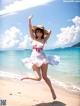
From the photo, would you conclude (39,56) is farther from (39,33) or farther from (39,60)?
(39,33)

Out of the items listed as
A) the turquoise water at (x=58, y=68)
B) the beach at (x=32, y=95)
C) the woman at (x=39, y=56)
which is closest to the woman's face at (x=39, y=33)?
the woman at (x=39, y=56)

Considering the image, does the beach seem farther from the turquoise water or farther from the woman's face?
the woman's face

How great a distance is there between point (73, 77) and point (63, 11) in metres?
0.48

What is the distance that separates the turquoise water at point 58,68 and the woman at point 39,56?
0.04 metres

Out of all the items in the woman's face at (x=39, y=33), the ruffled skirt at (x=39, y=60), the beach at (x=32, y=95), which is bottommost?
the beach at (x=32, y=95)

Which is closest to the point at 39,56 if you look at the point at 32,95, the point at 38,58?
the point at 38,58

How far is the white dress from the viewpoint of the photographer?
5.68 feet

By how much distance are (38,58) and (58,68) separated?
163 millimetres

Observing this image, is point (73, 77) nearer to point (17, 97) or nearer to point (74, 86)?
point (74, 86)

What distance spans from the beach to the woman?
0.12 feet

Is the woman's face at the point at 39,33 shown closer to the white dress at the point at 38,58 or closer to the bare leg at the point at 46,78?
the white dress at the point at 38,58

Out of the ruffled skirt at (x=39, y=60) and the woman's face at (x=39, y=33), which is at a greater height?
the woman's face at (x=39, y=33)

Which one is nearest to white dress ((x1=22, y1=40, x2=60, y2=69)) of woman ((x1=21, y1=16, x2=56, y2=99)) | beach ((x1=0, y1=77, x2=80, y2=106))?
woman ((x1=21, y1=16, x2=56, y2=99))

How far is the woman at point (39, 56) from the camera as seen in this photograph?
1.73 m
